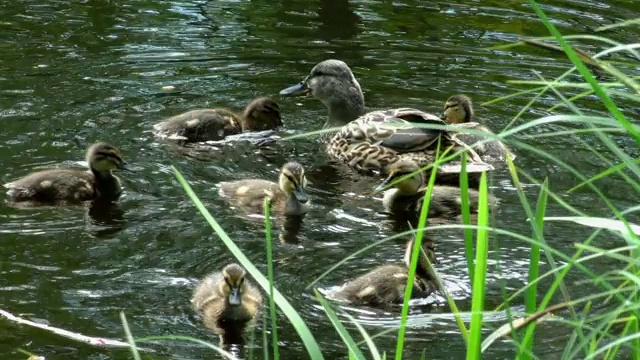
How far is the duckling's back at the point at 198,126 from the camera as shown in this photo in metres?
6.94

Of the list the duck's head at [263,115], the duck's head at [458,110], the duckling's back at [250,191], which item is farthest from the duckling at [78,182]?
the duck's head at [458,110]

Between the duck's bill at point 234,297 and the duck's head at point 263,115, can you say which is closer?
the duck's bill at point 234,297

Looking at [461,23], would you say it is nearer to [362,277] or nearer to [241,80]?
[241,80]

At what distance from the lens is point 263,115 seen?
284 inches

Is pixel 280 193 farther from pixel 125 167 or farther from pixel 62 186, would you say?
pixel 62 186

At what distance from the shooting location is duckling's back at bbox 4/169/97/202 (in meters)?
5.90

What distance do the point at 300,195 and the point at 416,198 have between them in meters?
0.72

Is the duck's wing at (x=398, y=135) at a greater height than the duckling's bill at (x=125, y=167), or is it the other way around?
the duck's wing at (x=398, y=135)

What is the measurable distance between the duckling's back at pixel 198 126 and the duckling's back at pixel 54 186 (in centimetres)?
87

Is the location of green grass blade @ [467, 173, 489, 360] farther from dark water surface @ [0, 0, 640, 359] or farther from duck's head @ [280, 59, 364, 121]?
duck's head @ [280, 59, 364, 121]

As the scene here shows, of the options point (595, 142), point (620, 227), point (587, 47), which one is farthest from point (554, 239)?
point (587, 47)

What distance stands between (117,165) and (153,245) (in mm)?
1001

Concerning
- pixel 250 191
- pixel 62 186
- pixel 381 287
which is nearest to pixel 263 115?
pixel 250 191

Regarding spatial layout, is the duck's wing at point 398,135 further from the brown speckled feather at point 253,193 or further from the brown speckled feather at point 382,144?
the brown speckled feather at point 253,193
